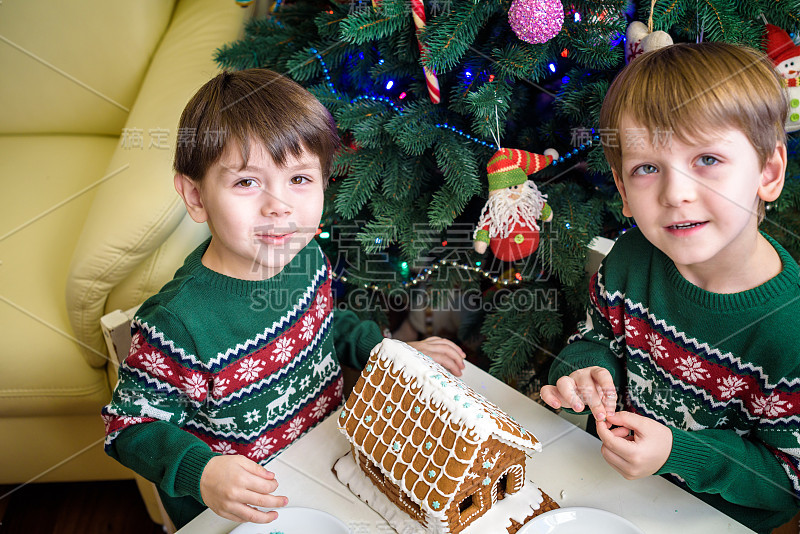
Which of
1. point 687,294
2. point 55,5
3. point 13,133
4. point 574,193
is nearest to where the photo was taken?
point 687,294

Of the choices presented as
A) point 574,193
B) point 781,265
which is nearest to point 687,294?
point 781,265

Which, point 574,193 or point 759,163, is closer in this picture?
point 759,163

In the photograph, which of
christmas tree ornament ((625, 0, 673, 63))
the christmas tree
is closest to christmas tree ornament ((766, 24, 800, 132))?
the christmas tree

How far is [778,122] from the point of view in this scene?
28.0 inches

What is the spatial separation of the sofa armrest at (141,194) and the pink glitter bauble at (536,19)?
2.12 feet

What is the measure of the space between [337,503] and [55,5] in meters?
1.30

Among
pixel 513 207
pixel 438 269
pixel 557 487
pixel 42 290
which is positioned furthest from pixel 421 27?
pixel 42 290

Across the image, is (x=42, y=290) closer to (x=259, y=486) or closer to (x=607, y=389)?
(x=259, y=486)

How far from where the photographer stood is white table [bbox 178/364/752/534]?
2.41 ft

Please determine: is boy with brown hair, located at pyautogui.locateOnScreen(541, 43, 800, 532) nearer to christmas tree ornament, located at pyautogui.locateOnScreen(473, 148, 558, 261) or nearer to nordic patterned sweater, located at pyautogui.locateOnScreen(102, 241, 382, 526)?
christmas tree ornament, located at pyautogui.locateOnScreen(473, 148, 558, 261)

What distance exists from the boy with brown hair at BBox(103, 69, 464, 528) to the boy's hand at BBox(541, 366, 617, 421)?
0.19m

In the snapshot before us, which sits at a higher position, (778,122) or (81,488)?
(778,122)

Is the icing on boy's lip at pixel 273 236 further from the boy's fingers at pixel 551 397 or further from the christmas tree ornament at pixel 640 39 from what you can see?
the christmas tree ornament at pixel 640 39

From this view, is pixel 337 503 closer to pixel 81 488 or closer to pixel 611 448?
pixel 611 448
